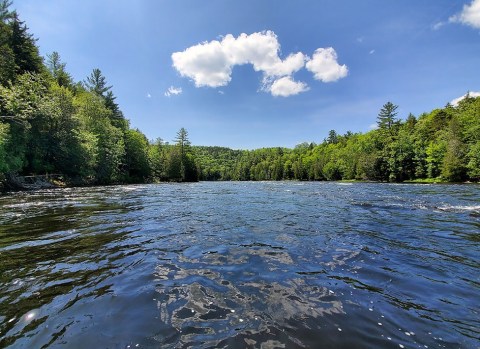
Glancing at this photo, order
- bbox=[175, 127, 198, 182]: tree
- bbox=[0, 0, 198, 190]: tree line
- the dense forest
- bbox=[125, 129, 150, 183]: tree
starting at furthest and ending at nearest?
bbox=[175, 127, 198, 182]: tree < bbox=[125, 129, 150, 183]: tree < the dense forest < bbox=[0, 0, 198, 190]: tree line

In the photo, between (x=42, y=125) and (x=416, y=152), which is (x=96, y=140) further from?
(x=416, y=152)

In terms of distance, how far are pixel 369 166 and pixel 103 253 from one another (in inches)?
3367

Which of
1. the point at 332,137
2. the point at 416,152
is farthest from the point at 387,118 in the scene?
the point at 332,137

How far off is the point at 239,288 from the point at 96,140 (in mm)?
46351

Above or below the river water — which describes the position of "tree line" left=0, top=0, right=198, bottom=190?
above

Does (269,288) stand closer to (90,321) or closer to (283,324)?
(283,324)

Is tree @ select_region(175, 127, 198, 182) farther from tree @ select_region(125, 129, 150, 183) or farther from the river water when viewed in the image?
the river water

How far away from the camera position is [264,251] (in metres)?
7.36

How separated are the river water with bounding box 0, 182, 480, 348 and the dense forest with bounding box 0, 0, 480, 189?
25.6 m

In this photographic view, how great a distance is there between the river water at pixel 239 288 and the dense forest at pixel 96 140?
2555 centimetres

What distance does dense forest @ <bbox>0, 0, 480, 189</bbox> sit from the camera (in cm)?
3262

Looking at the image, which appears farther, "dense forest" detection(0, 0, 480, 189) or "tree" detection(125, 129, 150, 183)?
"tree" detection(125, 129, 150, 183)

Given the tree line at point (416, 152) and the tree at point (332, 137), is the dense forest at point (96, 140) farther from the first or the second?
the tree at point (332, 137)

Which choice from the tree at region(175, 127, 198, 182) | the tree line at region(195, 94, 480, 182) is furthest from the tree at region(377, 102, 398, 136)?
the tree at region(175, 127, 198, 182)
